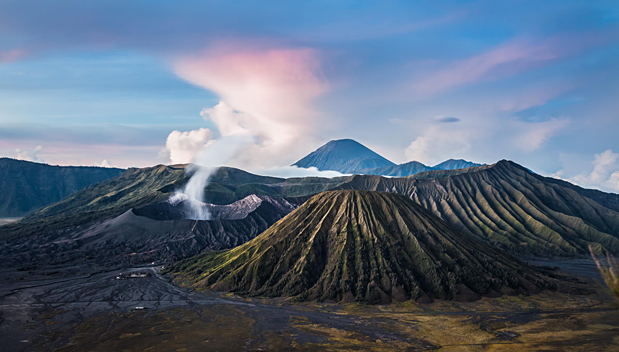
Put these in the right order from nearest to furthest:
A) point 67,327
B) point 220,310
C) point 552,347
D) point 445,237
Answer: point 552,347 → point 67,327 → point 220,310 → point 445,237

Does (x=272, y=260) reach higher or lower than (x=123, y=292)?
higher

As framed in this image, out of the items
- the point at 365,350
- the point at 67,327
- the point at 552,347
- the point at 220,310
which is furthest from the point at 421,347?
the point at 67,327

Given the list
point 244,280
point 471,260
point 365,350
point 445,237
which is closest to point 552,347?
point 365,350

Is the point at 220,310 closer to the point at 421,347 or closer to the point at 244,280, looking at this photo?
the point at 244,280

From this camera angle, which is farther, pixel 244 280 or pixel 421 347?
pixel 244 280

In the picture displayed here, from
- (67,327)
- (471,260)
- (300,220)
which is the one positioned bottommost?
(67,327)

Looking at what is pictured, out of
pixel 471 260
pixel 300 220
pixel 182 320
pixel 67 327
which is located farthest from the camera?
pixel 300 220

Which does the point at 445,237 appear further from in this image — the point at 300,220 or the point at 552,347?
the point at 552,347
